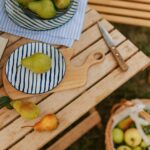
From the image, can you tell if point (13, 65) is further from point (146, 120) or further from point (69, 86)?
point (146, 120)

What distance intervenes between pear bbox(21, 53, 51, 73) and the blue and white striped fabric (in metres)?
0.04

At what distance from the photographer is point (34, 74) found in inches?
52.7

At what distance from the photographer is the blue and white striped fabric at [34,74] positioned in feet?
4.32

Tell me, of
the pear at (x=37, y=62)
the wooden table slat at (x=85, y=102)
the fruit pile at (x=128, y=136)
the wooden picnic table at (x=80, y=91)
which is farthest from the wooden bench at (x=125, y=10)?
the pear at (x=37, y=62)

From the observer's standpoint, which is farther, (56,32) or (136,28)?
(136,28)

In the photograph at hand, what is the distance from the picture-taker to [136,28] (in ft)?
7.50

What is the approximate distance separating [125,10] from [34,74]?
0.67 metres

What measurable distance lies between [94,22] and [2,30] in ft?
1.23

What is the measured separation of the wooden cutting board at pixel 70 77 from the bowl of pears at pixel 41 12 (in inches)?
4.9

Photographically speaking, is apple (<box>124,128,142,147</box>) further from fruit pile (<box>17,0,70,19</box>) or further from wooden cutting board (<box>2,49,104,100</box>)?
fruit pile (<box>17,0,70,19</box>)

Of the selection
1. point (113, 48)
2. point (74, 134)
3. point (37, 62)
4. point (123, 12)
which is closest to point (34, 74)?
point (37, 62)

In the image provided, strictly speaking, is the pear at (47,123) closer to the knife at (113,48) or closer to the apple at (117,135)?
the knife at (113,48)

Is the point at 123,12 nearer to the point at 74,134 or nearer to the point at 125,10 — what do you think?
the point at 125,10

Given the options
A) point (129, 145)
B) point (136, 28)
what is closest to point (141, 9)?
point (136, 28)
